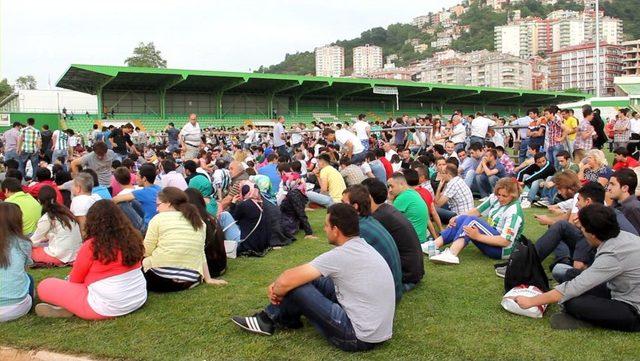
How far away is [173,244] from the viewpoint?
19.3ft

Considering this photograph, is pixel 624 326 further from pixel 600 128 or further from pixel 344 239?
pixel 600 128

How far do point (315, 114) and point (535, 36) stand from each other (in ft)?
558

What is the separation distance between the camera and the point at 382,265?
173 inches

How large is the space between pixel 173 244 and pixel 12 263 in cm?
146

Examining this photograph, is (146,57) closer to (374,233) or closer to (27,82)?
(27,82)

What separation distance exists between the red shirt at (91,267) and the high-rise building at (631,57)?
459 feet

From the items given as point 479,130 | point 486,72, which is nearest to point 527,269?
point 479,130

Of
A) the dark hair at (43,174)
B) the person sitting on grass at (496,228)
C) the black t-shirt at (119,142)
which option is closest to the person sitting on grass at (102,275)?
the person sitting on grass at (496,228)

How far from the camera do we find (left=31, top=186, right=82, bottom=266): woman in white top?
6.92 metres

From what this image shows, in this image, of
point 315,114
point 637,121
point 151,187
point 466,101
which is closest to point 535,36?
point 466,101

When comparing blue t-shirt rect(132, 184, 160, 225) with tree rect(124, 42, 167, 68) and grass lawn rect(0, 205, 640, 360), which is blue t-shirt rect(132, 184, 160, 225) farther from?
tree rect(124, 42, 167, 68)

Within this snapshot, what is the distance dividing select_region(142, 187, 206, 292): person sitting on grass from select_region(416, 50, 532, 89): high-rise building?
143783 millimetres

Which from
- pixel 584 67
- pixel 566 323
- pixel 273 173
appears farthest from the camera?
pixel 584 67

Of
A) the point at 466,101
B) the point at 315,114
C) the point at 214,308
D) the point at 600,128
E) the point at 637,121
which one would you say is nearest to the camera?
the point at 214,308
